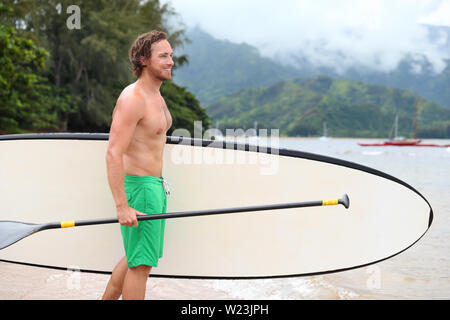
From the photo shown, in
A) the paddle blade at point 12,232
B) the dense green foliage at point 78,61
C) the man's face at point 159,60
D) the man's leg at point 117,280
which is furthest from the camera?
the dense green foliage at point 78,61

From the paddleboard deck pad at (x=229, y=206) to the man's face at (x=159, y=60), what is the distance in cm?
95

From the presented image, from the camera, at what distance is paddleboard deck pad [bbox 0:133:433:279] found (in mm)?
3252

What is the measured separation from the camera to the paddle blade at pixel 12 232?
2717mm

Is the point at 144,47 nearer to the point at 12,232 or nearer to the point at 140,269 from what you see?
the point at 140,269

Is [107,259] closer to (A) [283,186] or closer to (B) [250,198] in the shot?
(B) [250,198]

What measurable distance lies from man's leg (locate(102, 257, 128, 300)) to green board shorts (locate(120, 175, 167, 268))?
189mm

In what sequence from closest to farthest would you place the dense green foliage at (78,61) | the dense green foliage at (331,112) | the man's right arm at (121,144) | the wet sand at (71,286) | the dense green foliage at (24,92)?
the man's right arm at (121,144) → the wet sand at (71,286) → the dense green foliage at (24,92) → the dense green foliage at (78,61) → the dense green foliage at (331,112)

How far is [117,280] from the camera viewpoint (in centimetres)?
250

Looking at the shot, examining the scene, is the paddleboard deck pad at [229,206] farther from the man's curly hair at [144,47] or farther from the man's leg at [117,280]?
the man's curly hair at [144,47]

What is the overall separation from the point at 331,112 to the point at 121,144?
11531 centimetres

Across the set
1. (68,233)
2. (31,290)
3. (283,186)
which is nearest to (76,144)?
(68,233)

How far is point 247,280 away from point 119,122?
6.45 feet

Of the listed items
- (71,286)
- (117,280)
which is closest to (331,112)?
(71,286)

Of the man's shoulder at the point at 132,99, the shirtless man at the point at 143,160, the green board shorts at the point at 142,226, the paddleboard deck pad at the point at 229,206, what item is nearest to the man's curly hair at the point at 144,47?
the shirtless man at the point at 143,160
